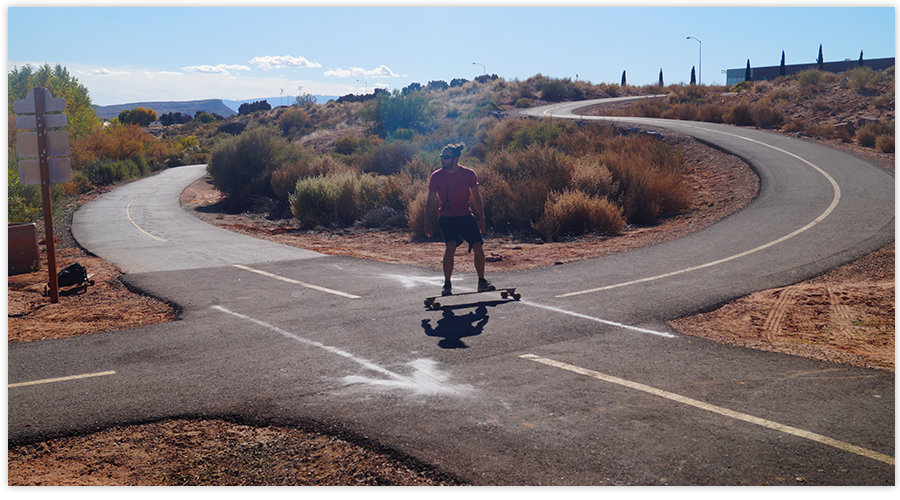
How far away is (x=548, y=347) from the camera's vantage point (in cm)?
625

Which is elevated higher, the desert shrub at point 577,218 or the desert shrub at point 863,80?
the desert shrub at point 863,80

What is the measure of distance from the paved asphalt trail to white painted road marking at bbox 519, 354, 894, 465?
0.02 meters

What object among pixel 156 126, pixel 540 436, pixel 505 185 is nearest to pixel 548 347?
pixel 540 436

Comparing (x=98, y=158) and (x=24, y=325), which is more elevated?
(x=98, y=158)

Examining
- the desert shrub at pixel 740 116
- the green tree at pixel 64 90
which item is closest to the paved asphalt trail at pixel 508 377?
the desert shrub at pixel 740 116

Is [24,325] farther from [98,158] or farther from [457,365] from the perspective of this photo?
[98,158]

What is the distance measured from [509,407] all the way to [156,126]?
405 ft

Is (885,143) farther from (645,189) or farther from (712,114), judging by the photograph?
(712,114)

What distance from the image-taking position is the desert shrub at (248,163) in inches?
1215

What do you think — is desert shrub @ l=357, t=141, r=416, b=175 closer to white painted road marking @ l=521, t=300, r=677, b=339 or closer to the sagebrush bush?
the sagebrush bush

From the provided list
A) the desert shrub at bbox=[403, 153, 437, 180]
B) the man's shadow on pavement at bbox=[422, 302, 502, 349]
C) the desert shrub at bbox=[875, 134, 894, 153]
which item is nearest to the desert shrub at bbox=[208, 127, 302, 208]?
the desert shrub at bbox=[403, 153, 437, 180]

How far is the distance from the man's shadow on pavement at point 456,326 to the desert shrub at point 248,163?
2483cm

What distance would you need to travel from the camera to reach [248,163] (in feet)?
105

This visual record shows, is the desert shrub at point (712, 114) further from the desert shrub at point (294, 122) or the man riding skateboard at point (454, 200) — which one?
the desert shrub at point (294, 122)
